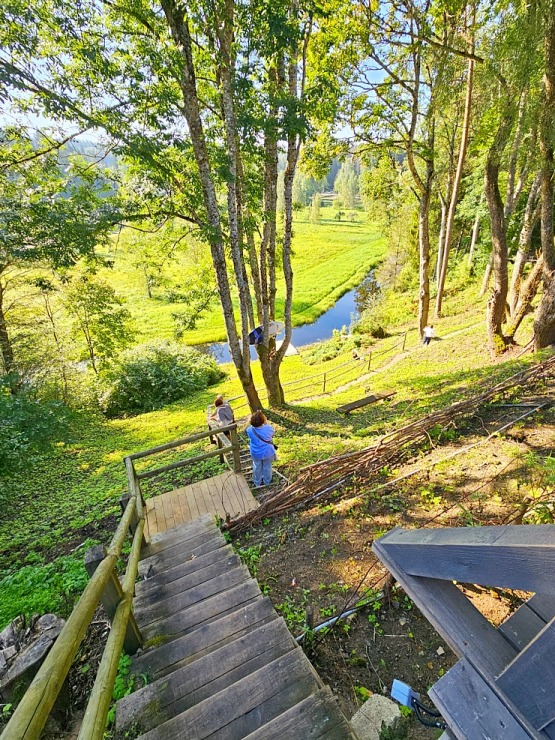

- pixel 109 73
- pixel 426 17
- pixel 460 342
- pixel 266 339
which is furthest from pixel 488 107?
pixel 109 73

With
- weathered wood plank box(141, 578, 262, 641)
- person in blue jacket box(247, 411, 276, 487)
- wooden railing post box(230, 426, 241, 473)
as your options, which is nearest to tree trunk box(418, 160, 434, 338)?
person in blue jacket box(247, 411, 276, 487)

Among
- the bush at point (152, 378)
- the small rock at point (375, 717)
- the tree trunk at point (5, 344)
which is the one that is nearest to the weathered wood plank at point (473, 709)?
the small rock at point (375, 717)

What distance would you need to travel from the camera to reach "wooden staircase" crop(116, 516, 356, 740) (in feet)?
6.66

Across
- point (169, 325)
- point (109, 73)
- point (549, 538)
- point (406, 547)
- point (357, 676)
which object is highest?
point (109, 73)

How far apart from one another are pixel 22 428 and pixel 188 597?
26.0ft

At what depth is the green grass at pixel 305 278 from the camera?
24427 mm

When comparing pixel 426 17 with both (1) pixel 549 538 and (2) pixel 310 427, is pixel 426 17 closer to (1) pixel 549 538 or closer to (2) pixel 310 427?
(2) pixel 310 427

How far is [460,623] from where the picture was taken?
1360mm

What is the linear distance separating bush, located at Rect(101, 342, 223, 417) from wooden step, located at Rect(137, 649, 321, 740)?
650 inches

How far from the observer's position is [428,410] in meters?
8.00

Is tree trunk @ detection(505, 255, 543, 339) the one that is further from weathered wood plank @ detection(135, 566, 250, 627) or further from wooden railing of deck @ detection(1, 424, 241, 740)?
wooden railing of deck @ detection(1, 424, 241, 740)

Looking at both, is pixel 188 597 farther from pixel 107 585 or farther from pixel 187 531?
pixel 187 531

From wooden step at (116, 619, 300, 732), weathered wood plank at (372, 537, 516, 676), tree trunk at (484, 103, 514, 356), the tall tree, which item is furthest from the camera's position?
tree trunk at (484, 103, 514, 356)

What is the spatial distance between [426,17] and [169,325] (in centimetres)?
2824
